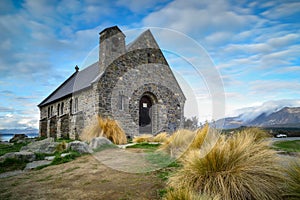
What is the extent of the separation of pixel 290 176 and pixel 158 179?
6.38 ft

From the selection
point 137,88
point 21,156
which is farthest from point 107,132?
point 137,88

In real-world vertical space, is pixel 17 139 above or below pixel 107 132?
below

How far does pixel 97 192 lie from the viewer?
331 centimetres

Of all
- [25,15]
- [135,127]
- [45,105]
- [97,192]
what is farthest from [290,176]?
[45,105]

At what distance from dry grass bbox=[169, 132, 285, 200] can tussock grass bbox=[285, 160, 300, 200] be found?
0.11 m

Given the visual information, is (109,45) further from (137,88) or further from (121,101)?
(121,101)

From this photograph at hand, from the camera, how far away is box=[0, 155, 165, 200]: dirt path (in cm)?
322

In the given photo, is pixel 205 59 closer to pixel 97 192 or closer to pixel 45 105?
pixel 97 192

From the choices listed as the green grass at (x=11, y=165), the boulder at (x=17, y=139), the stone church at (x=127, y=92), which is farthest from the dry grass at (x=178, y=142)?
the boulder at (x=17, y=139)

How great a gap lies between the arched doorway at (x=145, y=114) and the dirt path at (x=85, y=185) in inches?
431

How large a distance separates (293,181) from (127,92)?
12.5 m

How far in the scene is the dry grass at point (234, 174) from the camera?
2939 mm

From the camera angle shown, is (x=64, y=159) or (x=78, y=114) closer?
(x=64, y=159)

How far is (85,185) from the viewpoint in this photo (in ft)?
12.1
